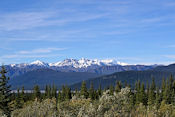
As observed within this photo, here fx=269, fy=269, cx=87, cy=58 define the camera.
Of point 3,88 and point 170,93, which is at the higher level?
point 3,88

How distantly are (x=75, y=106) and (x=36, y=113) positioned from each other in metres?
3.03

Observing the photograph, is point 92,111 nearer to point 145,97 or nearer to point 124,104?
point 124,104

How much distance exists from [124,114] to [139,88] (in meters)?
99.8

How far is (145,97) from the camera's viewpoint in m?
106

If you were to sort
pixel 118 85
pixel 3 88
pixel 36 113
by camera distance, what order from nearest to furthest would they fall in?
pixel 36 113
pixel 3 88
pixel 118 85

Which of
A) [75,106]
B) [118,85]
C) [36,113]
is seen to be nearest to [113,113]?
[75,106]

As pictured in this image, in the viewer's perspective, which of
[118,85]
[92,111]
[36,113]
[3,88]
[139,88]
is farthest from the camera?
[139,88]

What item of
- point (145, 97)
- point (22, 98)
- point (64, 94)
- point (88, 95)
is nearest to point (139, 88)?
point (145, 97)

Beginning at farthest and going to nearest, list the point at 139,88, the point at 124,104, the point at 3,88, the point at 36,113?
the point at 139,88
the point at 3,88
the point at 36,113
the point at 124,104

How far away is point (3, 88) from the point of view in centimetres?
3903

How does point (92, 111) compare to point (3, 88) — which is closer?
point (92, 111)

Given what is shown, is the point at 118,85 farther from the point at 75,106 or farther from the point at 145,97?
the point at 75,106

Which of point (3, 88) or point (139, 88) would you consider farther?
point (139, 88)

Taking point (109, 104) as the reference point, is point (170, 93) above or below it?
below
